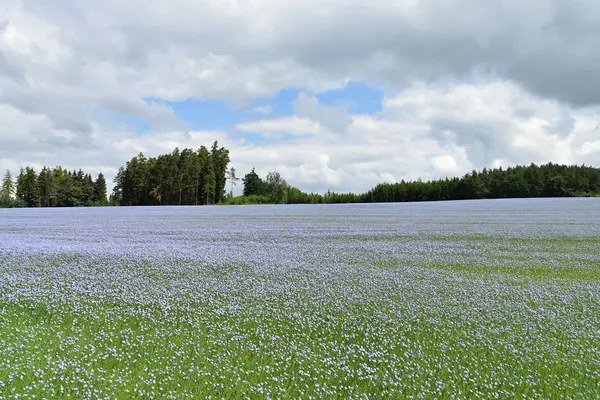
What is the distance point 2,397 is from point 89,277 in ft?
21.5

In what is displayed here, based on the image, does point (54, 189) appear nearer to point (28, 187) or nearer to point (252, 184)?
point (28, 187)

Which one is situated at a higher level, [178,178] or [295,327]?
[178,178]

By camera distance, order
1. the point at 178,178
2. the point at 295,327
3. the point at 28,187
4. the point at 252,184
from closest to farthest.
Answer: the point at 295,327, the point at 178,178, the point at 28,187, the point at 252,184

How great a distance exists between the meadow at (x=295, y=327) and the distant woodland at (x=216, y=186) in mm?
83398

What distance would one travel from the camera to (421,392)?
17.6 ft

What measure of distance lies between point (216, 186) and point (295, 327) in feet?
310

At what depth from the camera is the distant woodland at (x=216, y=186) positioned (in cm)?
9538

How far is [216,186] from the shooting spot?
99438mm

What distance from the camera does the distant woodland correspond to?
95.4 metres

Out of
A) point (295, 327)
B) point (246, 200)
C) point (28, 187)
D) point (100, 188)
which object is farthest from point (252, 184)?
point (295, 327)

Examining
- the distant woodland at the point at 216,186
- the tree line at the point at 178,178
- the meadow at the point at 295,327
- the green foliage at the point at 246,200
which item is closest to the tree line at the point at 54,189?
the distant woodland at the point at 216,186

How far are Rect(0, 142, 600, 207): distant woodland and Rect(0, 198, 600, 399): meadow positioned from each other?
83398 millimetres

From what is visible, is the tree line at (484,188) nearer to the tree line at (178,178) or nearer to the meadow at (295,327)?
the tree line at (178,178)

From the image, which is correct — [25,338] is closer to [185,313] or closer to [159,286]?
[185,313]
